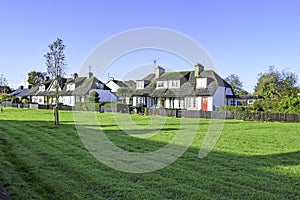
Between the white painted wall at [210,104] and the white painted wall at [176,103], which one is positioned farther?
the white painted wall at [176,103]

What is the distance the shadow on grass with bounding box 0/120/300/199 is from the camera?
6430mm

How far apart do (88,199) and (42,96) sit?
227ft

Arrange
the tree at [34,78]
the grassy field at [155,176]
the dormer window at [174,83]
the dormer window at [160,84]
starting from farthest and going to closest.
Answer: the tree at [34,78] → the dormer window at [160,84] → the dormer window at [174,83] → the grassy field at [155,176]

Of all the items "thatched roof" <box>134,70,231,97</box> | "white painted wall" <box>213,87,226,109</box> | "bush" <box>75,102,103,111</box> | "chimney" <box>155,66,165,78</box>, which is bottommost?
"bush" <box>75,102,103,111</box>

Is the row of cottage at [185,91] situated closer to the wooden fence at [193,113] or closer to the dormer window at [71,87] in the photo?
the dormer window at [71,87]

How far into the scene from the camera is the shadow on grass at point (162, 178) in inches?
253

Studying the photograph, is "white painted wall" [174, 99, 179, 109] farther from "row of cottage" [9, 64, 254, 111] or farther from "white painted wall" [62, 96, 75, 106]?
"white painted wall" [62, 96, 75, 106]

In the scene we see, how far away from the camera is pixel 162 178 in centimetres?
776

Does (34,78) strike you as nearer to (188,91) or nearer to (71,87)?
(71,87)

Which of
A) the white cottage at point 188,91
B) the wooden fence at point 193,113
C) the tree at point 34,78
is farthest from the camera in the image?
the tree at point 34,78

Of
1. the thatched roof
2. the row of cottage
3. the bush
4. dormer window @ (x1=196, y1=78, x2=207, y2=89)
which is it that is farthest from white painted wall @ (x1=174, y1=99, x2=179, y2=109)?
the bush

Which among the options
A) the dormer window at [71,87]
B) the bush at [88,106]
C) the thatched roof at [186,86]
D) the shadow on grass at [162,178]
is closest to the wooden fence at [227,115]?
the thatched roof at [186,86]

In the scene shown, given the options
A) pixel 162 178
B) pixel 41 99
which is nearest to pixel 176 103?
pixel 162 178

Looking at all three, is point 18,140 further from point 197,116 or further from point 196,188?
point 197,116
